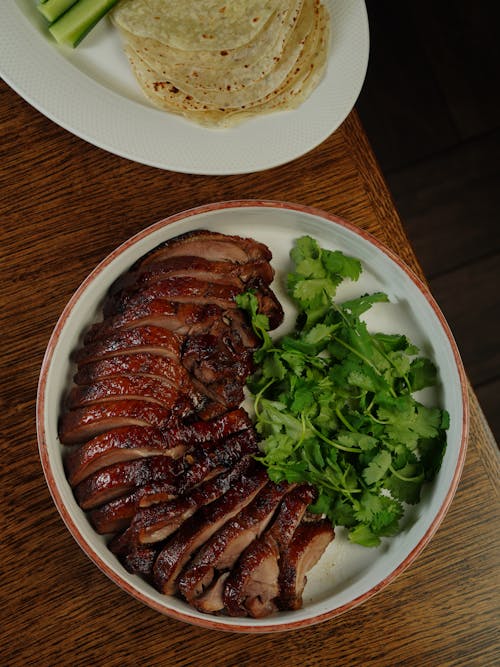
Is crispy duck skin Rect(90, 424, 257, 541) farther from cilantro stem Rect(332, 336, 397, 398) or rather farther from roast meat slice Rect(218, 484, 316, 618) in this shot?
cilantro stem Rect(332, 336, 397, 398)

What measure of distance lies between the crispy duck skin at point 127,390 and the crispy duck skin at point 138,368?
0.04 feet

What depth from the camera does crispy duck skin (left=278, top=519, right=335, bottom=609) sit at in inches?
82.9

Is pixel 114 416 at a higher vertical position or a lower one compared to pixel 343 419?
higher

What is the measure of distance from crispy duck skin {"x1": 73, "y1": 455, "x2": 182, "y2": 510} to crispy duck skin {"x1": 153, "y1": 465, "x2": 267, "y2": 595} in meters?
0.11

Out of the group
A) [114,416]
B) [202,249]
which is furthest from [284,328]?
[114,416]

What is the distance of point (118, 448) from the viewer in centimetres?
206

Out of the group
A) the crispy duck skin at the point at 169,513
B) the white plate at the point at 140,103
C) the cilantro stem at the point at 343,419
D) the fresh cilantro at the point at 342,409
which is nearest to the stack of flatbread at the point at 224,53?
the white plate at the point at 140,103

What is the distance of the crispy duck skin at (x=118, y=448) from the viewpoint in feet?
6.77

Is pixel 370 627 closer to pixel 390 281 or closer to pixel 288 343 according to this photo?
pixel 288 343

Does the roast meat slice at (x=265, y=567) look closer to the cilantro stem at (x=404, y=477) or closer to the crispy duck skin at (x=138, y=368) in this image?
the cilantro stem at (x=404, y=477)

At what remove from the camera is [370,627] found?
2266mm

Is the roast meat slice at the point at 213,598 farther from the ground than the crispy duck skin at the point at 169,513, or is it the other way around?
the crispy duck skin at the point at 169,513

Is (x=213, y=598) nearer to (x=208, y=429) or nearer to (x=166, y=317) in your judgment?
(x=208, y=429)

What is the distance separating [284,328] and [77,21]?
1055 mm
